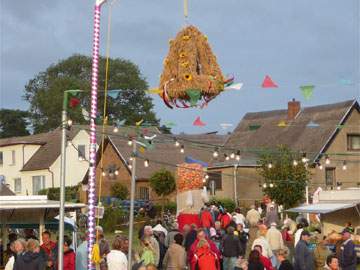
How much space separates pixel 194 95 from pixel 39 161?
5482 cm

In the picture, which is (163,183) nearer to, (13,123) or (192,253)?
(192,253)

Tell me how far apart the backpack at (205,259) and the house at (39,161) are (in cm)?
4656

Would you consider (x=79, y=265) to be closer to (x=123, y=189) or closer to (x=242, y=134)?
(x=123, y=189)

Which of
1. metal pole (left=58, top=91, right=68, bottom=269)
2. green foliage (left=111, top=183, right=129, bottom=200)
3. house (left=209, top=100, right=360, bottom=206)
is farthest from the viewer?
green foliage (left=111, top=183, right=129, bottom=200)

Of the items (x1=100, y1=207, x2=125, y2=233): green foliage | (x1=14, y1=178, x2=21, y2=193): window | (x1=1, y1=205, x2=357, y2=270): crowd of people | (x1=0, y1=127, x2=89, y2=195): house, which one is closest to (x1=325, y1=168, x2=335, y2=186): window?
(x1=100, y1=207, x2=125, y2=233): green foliage

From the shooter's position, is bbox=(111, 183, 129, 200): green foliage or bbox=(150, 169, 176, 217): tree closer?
bbox=(150, 169, 176, 217): tree

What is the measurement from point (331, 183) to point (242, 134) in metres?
10.6

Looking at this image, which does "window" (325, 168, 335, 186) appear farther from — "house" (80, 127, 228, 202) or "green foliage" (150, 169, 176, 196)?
"green foliage" (150, 169, 176, 196)

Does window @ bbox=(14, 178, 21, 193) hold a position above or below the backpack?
above

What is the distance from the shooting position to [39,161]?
6888cm

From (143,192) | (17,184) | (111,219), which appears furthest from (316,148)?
(17,184)

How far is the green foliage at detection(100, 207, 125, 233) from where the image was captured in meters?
39.9

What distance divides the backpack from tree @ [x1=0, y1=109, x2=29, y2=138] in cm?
8329

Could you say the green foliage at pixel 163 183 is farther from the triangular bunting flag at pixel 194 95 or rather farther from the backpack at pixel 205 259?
the triangular bunting flag at pixel 194 95
